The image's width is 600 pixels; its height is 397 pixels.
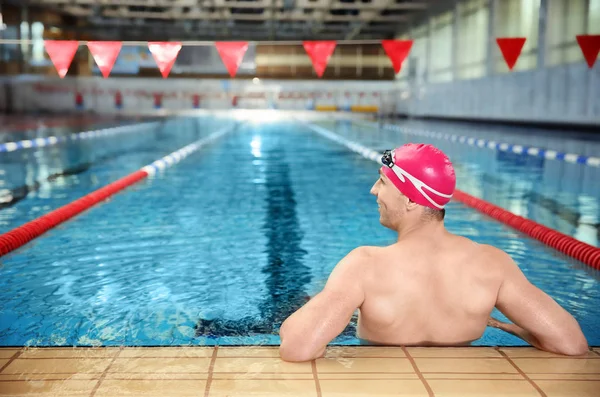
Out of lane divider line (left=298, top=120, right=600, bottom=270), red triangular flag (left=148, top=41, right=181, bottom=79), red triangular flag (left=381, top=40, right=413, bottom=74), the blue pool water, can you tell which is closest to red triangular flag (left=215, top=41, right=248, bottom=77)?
red triangular flag (left=148, top=41, right=181, bottom=79)

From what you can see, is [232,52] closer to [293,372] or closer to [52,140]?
[52,140]

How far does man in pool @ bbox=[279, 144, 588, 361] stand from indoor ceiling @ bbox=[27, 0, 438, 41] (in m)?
23.6

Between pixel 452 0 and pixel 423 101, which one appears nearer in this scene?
pixel 452 0

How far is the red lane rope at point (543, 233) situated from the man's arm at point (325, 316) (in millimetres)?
2478

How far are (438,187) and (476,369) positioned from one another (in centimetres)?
52

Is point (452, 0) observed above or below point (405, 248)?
above

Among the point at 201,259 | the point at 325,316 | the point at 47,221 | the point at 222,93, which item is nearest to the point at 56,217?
the point at 47,221

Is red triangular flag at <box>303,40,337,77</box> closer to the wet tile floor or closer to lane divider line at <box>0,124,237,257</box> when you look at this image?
lane divider line at <box>0,124,237,257</box>

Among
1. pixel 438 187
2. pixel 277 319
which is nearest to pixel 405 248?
pixel 438 187

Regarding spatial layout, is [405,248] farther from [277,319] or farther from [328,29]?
[328,29]

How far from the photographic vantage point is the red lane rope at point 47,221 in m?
4.42

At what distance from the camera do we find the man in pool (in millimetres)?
1978

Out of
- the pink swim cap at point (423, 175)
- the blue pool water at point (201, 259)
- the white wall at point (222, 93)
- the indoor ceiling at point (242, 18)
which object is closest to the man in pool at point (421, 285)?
the pink swim cap at point (423, 175)

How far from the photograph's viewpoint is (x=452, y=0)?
23750 mm
